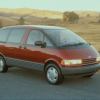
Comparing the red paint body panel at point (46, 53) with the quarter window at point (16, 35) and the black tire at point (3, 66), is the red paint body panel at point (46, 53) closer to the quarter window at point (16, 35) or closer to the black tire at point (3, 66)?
the quarter window at point (16, 35)

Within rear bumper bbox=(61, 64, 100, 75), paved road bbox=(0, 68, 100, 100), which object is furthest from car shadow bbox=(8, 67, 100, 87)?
rear bumper bbox=(61, 64, 100, 75)

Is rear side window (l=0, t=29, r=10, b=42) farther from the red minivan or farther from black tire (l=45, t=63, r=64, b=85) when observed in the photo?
black tire (l=45, t=63, r=64, b=85)

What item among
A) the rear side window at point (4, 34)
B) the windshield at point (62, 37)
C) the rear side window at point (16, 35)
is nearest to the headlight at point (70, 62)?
the windshield at point (62, 37)

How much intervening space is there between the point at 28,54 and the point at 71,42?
139cm

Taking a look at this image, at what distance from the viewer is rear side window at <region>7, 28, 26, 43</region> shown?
481 inches

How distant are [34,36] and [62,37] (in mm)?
875

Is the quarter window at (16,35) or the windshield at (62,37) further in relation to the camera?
the quarter window at (16,35)

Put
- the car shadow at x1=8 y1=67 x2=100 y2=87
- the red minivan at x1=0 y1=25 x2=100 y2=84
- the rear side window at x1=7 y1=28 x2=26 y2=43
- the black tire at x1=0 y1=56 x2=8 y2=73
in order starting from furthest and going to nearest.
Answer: the black tire at x1=0 y1=56 x2=8 y2=73 → the rear side window at x1=7 y1=28 x2=26 y2=43 → the car shadow at x1=8 y1=67 x2=100 y2=87 → the red minivan at x1=0 y1=25 x2=100 y2=84

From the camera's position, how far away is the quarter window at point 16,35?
40.1ft

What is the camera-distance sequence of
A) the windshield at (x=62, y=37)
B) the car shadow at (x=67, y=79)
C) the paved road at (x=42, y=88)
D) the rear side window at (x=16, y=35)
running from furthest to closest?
the rear side window at (x=16, y=35) → the windshield at (x=62, y=37) → the car shadow at (x=67, y=79) → the paved road at (x=42, y=88)

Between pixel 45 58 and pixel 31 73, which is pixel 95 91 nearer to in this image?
pixel 45 58

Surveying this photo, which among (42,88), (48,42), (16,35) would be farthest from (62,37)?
(42,88)

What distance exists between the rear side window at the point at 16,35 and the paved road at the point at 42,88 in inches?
46.2

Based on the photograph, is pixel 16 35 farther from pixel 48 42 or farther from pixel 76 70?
pixel 76 70
